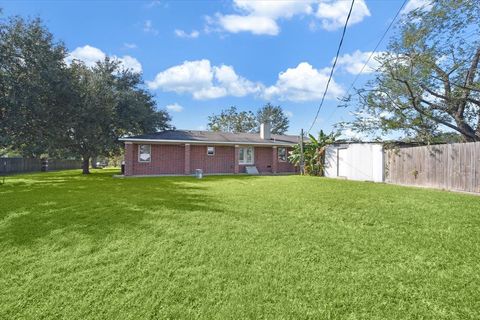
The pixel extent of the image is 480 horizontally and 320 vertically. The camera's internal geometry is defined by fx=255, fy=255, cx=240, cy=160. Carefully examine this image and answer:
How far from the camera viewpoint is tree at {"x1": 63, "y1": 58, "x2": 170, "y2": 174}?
651 inches

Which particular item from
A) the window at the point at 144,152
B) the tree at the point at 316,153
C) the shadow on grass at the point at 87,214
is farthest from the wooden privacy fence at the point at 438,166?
the window at the point at 144,152

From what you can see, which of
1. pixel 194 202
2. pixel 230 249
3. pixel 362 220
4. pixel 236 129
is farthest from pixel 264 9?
pixel 236 129

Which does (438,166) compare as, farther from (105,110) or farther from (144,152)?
(105,110)

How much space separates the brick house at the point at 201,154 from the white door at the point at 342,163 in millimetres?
5636

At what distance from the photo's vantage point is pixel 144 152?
1761cm

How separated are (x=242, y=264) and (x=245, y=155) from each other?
17.3 meters

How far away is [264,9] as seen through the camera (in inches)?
323

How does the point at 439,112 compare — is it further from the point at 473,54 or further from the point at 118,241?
the point at 118,241

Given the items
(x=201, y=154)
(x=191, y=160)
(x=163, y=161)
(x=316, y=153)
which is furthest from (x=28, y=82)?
(x=316, y=153)

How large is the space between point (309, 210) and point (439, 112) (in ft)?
39.5

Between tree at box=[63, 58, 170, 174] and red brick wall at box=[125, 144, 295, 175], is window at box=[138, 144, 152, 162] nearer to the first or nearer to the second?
red brick wall at box=[125, 144, 295, 175]

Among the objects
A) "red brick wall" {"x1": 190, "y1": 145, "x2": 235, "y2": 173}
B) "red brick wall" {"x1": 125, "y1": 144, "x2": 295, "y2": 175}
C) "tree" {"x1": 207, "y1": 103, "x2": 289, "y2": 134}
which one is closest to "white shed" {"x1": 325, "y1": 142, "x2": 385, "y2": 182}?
"red brick wall" {"x1": 125, "y1": 144, "x2": 295, "y2": 175}

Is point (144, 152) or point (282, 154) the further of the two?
point (282, 154)

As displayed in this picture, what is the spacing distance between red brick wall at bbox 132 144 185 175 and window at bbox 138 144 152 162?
0.19 metres
